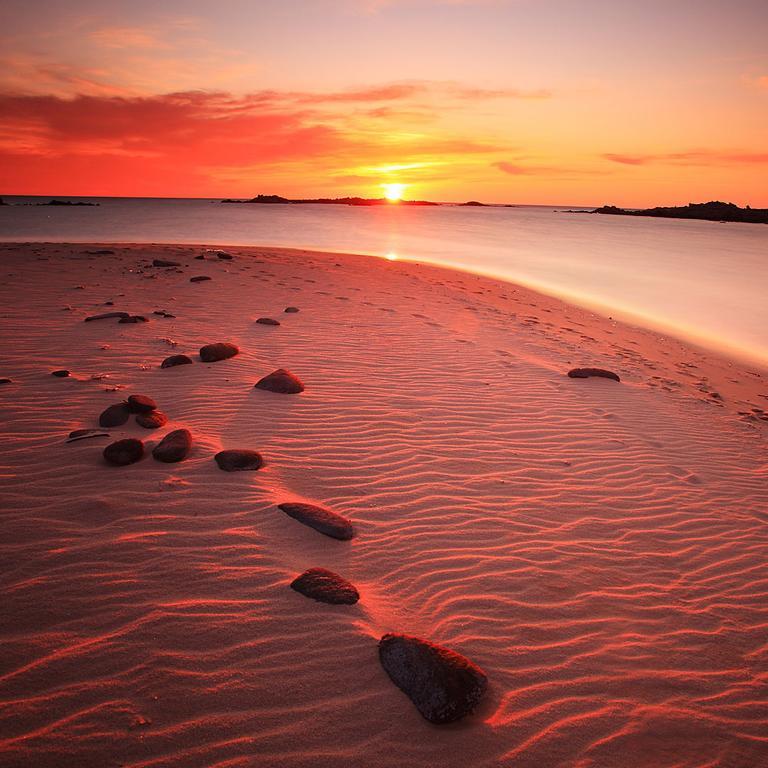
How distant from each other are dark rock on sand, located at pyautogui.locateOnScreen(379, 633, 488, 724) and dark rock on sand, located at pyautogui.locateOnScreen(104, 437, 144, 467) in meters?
2.67

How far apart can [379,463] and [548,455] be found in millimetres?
1889

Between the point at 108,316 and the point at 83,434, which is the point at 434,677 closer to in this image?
the point at 83,434

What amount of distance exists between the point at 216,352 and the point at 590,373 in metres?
5.70

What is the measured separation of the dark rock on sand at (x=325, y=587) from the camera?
2.90 m

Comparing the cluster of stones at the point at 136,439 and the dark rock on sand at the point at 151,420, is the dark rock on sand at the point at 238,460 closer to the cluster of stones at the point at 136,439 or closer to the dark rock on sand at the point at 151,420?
the cluster of stones at the point at 136,439

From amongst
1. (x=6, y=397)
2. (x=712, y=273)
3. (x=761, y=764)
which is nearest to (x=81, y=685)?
(x=761, y=764)

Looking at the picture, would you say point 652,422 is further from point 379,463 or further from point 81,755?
point 81,755

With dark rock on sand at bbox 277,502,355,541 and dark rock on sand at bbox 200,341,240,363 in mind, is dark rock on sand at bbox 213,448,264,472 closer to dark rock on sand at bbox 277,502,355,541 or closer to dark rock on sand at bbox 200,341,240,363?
dark rock on sand at bbox 277,502,355,541

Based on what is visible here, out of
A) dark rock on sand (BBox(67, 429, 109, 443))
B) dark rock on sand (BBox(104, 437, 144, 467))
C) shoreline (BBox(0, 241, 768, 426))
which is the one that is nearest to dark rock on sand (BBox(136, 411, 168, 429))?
dark rock on sand (BBox(67, 429, 109, 443))

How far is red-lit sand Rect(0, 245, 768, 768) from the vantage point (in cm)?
223

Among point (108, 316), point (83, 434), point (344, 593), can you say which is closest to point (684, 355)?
point (344, 593)

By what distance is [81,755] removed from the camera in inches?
77.9

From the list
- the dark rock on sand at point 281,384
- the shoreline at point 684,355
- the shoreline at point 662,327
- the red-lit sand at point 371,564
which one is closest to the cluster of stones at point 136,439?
the red-lit sand at point 371,564

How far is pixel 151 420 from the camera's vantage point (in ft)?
15.2
